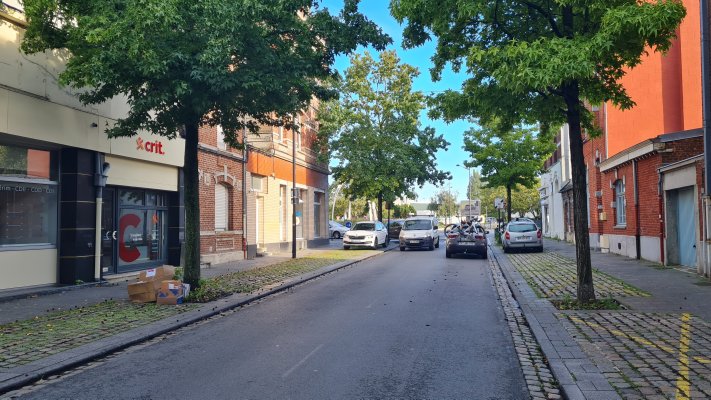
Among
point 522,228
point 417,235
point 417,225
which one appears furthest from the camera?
point 417,225

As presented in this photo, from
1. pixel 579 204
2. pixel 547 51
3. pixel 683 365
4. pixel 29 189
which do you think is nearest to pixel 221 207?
pixel 29 189

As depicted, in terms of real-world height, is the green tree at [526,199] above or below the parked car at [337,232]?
above

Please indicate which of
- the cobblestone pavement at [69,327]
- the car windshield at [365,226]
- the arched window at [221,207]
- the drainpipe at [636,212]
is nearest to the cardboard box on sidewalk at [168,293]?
the cobblestone pavement at [69,327]

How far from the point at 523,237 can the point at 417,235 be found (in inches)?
224

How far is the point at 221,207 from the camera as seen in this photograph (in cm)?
2119

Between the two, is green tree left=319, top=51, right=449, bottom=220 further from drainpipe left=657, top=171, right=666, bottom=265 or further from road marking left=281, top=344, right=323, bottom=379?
road marking left=281, top=344, right=323, bottom=379

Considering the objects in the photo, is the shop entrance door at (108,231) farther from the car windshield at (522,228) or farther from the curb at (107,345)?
the car windshield at (522,228)

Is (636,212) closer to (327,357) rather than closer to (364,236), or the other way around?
(364,236)

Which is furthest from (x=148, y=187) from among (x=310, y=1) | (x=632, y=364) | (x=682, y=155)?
(x=682, y=155)

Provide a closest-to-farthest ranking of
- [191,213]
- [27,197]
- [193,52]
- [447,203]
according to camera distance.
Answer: [193,52] → [191,213] → [27,197] → [447,203]

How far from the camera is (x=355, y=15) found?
1138 cm

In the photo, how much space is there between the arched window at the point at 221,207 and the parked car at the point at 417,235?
10468mm

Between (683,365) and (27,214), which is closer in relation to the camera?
(683,365)

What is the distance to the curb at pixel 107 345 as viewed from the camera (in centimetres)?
578
